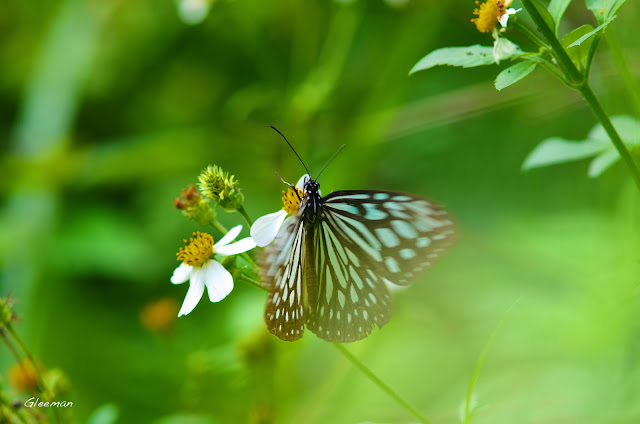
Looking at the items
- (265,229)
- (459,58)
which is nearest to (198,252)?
(265,229)

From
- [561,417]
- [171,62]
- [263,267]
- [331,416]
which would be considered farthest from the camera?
[171,62]

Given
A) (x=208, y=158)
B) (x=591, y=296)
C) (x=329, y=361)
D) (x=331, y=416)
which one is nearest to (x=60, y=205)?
(x=208, y=158)

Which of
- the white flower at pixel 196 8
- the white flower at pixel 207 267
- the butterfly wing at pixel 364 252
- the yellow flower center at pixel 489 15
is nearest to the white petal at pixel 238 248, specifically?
the white flower at pixel 207 267

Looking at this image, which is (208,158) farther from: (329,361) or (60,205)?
(329,361)

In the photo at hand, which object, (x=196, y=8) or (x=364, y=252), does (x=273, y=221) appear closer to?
(x=364, y=252)

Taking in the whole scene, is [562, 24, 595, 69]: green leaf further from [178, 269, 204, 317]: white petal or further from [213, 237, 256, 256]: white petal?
[178, 269, 204, 317]: white petal

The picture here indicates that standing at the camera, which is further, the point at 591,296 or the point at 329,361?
the point at 329,361
